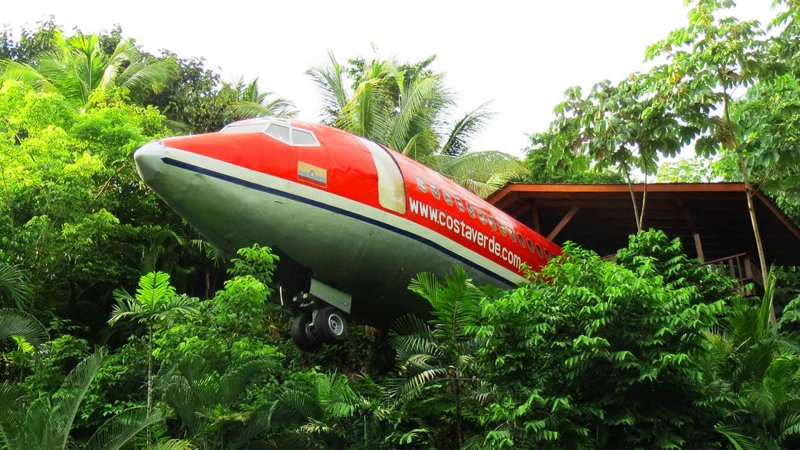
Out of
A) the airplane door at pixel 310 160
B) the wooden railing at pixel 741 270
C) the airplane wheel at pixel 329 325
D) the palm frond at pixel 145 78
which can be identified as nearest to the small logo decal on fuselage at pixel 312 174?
the airplane door at pixel 310 160

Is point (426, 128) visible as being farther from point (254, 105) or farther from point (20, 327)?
point (20, 327)

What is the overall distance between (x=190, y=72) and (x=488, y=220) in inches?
667

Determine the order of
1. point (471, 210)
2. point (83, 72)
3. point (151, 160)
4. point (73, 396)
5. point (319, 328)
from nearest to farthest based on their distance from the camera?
point (73, 396)
point (151, 160)
point (319, 328)
point (471, 210)
point (83, 72)

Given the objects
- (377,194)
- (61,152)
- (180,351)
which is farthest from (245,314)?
(61,152)

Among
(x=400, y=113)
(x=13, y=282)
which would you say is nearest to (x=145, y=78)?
(x=400, y=113)

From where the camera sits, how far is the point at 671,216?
885 inches

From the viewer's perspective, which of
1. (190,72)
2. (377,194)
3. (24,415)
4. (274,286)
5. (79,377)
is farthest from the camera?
(190,72)

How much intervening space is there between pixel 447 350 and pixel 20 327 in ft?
23.0

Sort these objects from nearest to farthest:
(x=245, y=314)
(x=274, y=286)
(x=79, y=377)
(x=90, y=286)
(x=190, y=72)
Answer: (x=79, y=377) < (x=245, y=314) < (x=274, y=286) < (x=90, y=286) < (x=190, y=72)

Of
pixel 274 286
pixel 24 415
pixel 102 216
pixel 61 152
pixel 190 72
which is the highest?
pixel 190 72

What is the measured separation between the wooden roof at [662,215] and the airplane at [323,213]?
5.07m

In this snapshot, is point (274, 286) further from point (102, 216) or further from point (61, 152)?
point (61, 152)

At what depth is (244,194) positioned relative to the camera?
13.5 m

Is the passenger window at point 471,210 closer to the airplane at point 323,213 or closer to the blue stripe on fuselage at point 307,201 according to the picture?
the airplane at point 323,213
